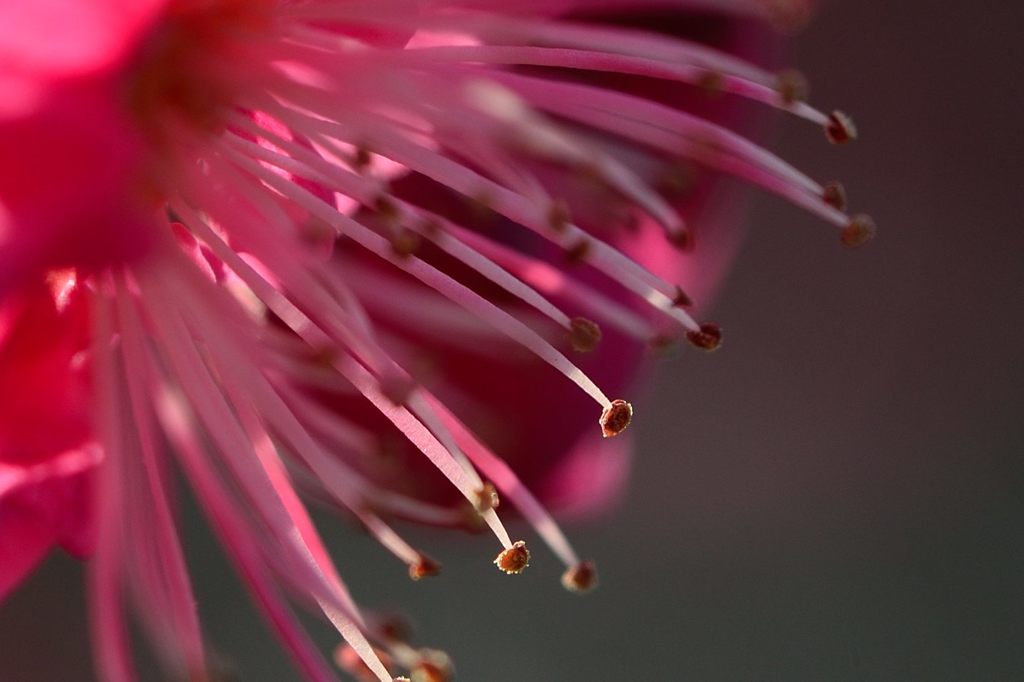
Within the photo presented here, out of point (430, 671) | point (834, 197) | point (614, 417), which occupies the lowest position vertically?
point (430, 671)

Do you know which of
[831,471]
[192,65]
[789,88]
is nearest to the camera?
[192,65]

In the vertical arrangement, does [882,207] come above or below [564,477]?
above

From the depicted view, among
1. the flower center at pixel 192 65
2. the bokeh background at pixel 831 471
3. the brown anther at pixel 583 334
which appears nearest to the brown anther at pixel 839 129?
the brown anther at pixel 583 334

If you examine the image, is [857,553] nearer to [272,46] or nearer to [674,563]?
[674,563]

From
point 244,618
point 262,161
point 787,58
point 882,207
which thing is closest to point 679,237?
point 262,161

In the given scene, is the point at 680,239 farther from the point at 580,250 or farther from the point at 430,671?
the point at 430,671

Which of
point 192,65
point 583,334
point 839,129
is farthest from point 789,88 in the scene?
point 192,65

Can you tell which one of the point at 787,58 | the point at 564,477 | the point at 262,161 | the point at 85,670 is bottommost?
the point at 85,670

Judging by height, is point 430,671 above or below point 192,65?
below
